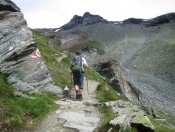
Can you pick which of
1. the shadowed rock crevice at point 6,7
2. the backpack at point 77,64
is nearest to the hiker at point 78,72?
the backpack at point 77,64

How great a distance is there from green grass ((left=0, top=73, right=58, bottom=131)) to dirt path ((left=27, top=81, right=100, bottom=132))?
1.54 ft

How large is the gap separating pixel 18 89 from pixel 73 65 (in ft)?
14.9

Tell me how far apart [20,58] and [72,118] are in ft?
25.9

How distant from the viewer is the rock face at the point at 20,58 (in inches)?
886

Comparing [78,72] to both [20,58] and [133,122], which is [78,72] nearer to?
[20,58]

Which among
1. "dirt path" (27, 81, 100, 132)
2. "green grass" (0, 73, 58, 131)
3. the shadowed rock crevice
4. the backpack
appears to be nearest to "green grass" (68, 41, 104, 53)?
the shadowed rock crevice

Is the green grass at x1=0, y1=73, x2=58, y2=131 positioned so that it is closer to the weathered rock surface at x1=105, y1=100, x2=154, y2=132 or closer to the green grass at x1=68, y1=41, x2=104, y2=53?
the weathered rock surface at x1=105, y1=100, x2=154, y2=132

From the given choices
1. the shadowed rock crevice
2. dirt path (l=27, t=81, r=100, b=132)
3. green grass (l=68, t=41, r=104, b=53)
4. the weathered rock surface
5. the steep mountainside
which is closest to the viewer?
the weathered rock surface

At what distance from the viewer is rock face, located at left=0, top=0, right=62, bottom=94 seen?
22516 mm

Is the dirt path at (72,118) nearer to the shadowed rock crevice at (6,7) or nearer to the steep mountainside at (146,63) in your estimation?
the shadowed rock crevice at (6,7)

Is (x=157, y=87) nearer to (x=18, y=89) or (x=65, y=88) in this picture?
(x=65, y=88)

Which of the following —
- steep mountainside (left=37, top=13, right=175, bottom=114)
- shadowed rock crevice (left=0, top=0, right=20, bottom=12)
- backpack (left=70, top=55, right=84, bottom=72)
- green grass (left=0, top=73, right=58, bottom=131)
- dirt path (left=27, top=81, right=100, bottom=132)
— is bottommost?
steep mountainside (left=37, top=13, right=175, bottom=114)

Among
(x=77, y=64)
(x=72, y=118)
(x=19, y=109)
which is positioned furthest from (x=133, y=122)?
→ (x=77, y=64)

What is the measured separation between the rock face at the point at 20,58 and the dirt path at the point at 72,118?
2.70 meters
